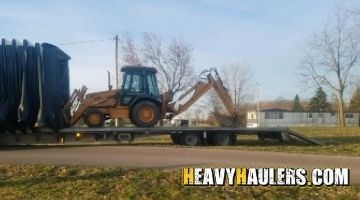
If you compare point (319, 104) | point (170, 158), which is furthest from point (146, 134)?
point (319, 104)

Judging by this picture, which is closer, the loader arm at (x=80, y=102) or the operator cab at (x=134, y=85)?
the loader arm at (x=80, y=102)

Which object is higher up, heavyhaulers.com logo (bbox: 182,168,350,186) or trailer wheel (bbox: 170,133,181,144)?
trailer wheel (bbox: 170,133,181,144)

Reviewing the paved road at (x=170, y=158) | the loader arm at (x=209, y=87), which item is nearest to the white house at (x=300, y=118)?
the loader arm at (x=209, y=87)

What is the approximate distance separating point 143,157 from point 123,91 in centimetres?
645

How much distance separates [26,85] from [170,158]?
6.78m

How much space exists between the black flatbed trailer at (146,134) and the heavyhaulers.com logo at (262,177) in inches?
306

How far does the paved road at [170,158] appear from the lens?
1356cm

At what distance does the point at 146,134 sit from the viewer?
19.8 m

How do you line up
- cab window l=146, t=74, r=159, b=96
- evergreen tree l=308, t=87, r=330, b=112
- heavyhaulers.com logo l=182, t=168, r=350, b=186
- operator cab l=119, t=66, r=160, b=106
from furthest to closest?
evergreen tree l=308, t=87, r=330, b=112 → cab window l=146, t=74, r=159, b=96 → operator cab l=119, t=66, r=160, b=106 → heavyhaulers.com logo l=182, t=168, r=350, b=186

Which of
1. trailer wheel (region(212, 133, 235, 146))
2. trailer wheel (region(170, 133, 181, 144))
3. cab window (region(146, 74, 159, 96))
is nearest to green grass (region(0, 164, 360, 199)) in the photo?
trailer wheel (region(170, 133, 181, 144))

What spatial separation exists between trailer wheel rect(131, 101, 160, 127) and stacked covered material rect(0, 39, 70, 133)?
11.0 feet

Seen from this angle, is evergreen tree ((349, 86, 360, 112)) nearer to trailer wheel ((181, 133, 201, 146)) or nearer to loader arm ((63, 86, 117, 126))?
trailer wheel ((181, 133, 201, 146))

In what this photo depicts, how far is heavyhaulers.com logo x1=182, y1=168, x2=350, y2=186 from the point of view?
1118 cm

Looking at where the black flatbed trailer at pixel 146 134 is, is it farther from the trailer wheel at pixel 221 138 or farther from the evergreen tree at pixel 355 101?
the evergreen tree at pixel 355 101
